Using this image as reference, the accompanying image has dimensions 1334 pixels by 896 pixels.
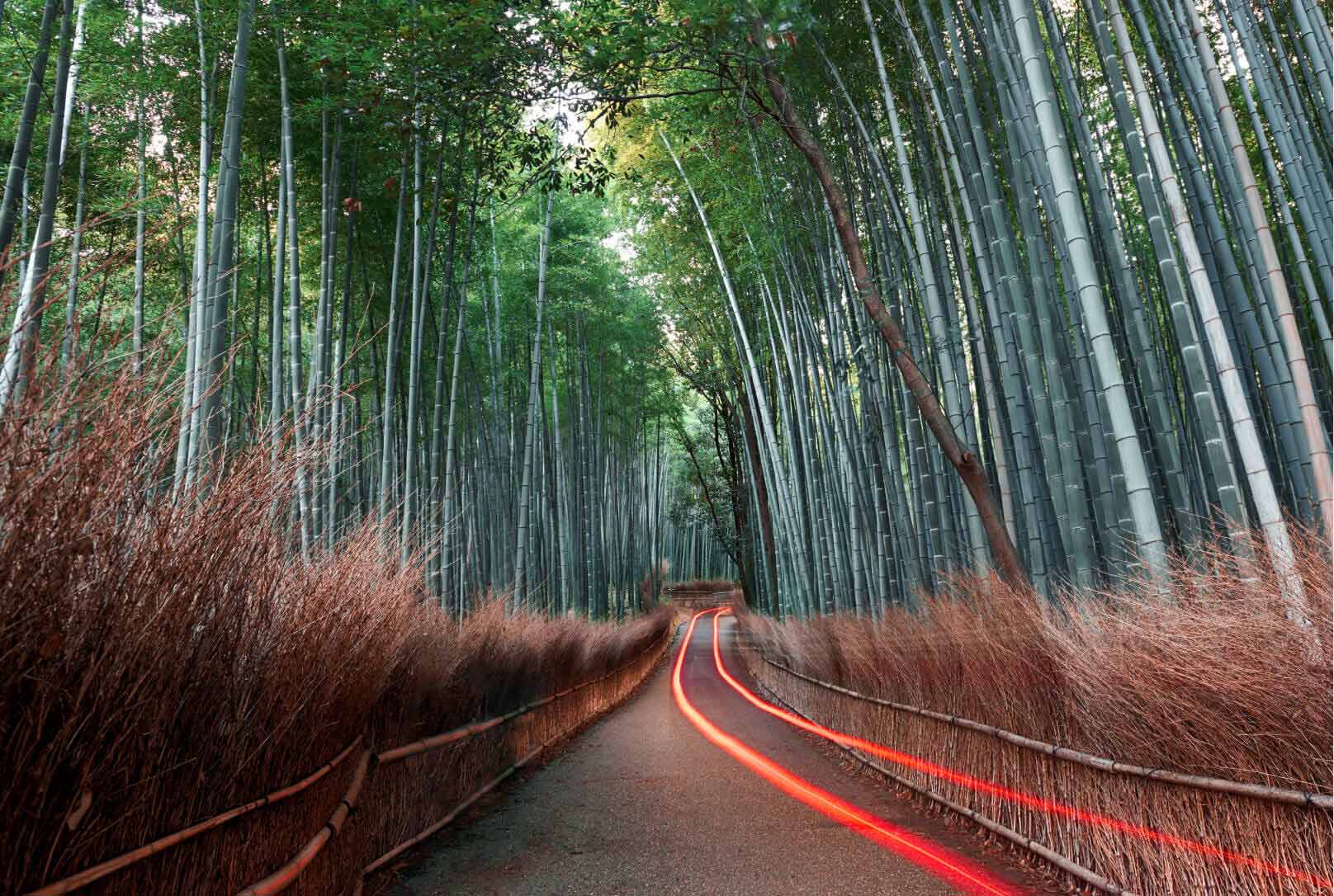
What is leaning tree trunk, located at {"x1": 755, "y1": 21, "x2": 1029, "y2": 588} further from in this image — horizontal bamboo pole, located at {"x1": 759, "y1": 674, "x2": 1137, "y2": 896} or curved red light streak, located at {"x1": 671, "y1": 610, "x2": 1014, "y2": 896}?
curved red light streak, located at {"x1": 671, "y1": 610, "x2": 1014, "y2": 896}

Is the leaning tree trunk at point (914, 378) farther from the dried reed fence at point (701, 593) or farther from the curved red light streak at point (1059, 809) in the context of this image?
the dried reed fence at point (701, 593)

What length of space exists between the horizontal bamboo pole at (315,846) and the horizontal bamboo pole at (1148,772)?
200cm

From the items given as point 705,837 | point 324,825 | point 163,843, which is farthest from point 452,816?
point 163,843

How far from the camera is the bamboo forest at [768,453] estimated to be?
1335mm

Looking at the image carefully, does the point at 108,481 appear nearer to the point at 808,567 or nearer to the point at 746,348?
the point at 746,348

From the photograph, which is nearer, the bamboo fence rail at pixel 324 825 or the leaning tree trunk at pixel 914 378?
the bamboo fence rail at pixel 324 825

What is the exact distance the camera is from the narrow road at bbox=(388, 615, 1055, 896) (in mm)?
2436

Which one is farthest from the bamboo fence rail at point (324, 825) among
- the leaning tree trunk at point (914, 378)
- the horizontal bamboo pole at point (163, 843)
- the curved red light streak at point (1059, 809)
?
the leaning tree trunk at point (914, 378)

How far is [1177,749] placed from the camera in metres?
1.83

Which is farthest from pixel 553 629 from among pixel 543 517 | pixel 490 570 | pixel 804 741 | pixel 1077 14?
pixel 1077 14

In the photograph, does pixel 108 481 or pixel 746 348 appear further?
pixel 746 348

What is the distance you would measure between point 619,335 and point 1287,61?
7.13 meters

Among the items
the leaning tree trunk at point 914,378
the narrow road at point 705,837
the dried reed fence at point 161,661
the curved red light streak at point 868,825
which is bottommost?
the curved red light streak at point 868,825

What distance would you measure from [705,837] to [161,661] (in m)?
2.23
